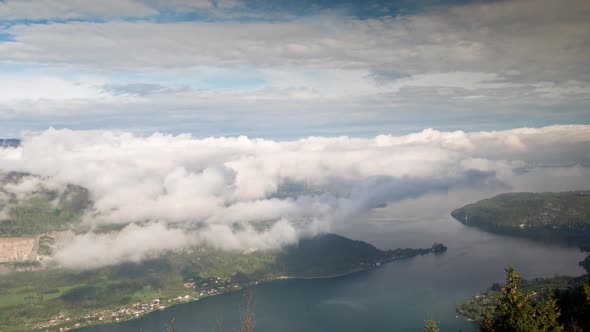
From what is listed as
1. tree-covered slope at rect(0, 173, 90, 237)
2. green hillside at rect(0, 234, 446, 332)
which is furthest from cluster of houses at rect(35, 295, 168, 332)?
tree-covered slope at rect(0, 173, 90, 237)

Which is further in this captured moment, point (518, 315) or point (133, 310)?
point (133, 310)

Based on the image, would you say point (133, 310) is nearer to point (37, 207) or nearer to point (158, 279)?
point (158, 279)

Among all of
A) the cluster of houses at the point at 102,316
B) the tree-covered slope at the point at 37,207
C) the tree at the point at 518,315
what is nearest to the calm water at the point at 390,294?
the cluster of houses at the point at 102,316

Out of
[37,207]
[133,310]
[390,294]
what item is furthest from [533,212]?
[37,207]

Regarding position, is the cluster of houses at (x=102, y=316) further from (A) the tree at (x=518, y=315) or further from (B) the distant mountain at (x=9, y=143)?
(B) the distant mountain at (x=9, y=143)

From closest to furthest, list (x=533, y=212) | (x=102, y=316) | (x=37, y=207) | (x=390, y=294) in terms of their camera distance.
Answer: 1. (x=102, y=316)
2. (x=390, y=294)
3. (x=37, y=207)
4. (x=533, y=212)

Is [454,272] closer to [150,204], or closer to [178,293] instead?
[178,293]
